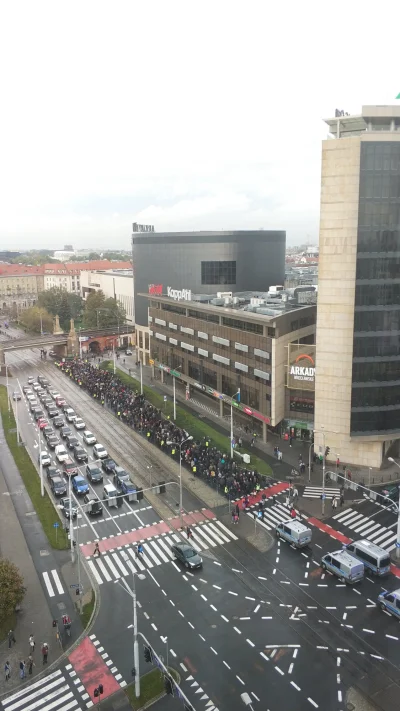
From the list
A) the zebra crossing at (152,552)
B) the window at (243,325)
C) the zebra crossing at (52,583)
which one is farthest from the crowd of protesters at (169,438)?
the zebra crossing at (52,583)

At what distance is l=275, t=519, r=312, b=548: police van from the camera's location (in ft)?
147

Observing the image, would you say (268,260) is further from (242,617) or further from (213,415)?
(242,617)

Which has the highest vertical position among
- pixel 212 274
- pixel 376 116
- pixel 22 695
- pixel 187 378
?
pixel 376 116

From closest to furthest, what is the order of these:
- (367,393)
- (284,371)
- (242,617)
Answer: (242,617) < (367,393) < (284,371)

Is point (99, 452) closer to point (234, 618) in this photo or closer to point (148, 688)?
point (234, 618)

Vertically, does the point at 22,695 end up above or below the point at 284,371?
below

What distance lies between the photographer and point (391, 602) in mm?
36500

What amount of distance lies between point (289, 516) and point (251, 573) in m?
10.2

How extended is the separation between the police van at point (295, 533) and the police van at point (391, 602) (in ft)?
27.9

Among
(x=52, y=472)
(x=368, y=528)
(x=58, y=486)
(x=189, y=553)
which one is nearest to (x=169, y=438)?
(x=52, y=472)

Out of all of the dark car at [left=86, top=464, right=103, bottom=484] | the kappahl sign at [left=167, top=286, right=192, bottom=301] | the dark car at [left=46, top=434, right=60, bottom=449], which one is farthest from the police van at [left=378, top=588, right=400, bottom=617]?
the kappahl sign at [left=167, top=286, right=192, bottom=301]

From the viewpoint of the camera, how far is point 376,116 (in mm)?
56438

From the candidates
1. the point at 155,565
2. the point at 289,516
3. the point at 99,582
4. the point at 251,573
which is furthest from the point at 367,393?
the point at 99,582

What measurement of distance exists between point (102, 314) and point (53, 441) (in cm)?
8577
